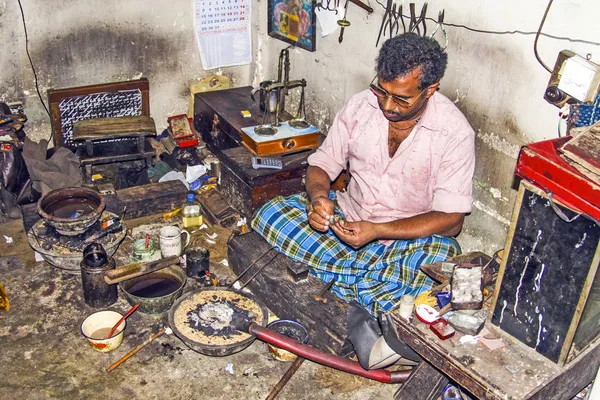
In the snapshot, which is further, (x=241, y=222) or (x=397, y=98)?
(x=241, y=222)

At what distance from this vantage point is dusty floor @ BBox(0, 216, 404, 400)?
11.8ft

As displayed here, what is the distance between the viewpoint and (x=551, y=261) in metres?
2.61

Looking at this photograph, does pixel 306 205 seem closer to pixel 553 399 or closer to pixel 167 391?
pixel 167 391

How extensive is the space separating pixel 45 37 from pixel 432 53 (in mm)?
3564

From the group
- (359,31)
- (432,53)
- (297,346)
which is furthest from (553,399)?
(359,31)

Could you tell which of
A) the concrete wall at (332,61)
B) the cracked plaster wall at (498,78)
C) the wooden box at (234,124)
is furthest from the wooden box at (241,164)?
the cracked plaster wall at (498,78)

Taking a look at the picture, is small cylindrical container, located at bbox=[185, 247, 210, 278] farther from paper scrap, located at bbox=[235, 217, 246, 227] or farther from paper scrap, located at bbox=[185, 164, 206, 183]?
paper scrap, located at bbox=[185, 164, 206, 183]

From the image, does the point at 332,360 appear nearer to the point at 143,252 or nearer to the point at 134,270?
the point at 134,270

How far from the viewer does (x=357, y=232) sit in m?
3.62

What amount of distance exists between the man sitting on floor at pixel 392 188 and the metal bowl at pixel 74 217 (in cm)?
133

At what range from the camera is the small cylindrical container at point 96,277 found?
13.3 ft

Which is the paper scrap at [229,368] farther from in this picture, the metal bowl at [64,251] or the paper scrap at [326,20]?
the paper scrap at [326,20]

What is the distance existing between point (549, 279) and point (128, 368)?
247cm

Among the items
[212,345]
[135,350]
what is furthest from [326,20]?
[135,350]
